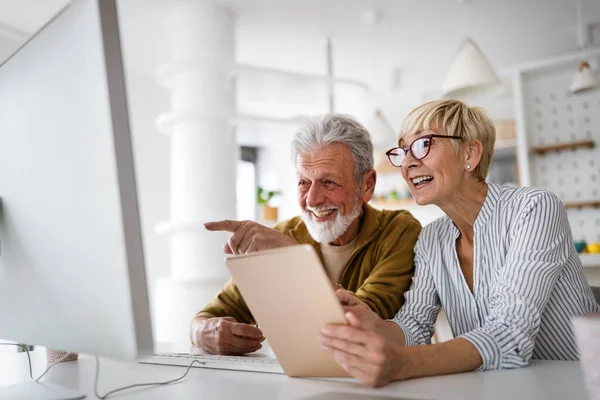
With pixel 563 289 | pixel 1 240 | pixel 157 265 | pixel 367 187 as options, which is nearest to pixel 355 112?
pixel 157 265

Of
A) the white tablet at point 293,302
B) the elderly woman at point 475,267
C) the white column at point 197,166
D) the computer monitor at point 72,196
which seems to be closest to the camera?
the computer monitor at point 72,196

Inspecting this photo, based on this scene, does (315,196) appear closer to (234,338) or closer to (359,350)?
(234,338)

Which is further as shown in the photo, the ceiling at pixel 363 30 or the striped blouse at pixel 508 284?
the ceiling at pixel 363 30

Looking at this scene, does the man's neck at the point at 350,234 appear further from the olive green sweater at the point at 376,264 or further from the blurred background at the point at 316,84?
the blurred background at the point at 316,84

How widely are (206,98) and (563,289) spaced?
9.50ft

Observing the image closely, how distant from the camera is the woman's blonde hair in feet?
4.49

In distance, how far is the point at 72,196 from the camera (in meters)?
0.65

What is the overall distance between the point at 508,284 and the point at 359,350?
424mm

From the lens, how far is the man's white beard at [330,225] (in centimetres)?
168

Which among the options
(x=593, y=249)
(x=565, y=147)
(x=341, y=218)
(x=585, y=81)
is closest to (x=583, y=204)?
(x=565, y=147)

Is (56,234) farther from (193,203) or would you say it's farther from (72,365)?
(193,203)

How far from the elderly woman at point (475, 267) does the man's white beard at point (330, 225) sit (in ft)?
0.93

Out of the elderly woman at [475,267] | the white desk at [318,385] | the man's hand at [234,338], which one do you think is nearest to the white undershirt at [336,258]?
the elderly woman at [475,267]

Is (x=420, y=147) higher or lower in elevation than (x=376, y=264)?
higher
